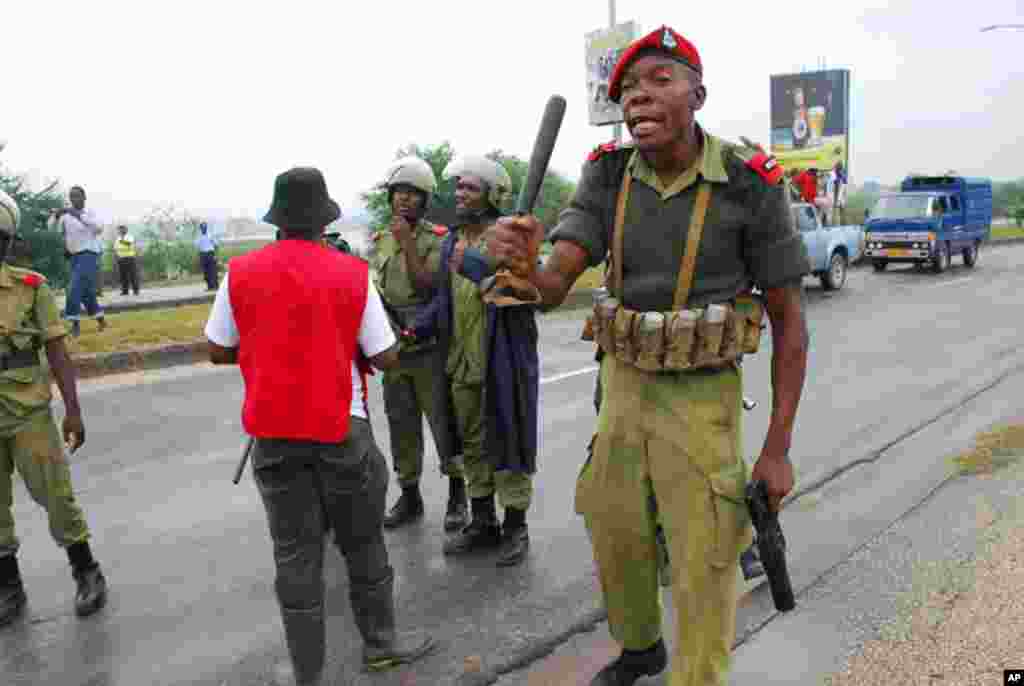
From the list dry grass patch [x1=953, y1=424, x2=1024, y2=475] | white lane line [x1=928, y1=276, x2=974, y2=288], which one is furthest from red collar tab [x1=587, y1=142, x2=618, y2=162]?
white lane line [x1=928, y1=276, x2=974, y2=288]

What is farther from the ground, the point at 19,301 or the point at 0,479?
the point at 19,301

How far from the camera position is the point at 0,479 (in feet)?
11.5

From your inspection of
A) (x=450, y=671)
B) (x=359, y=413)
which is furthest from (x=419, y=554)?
(x=359, y=413)

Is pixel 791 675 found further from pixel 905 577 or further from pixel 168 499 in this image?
pixel 168 499

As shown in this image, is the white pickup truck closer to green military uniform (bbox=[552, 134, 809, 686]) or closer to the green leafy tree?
the green leafy tree

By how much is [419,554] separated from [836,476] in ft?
8.23

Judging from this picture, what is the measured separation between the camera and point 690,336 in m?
2.30

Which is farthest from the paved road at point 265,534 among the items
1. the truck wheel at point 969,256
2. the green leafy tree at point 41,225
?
the truck wheel at point 969,256

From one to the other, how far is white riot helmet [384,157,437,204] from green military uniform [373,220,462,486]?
0.19m

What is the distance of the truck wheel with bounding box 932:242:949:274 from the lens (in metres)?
18.5

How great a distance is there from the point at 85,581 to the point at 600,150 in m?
2.83

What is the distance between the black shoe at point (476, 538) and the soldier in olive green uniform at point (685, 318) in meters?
1.72

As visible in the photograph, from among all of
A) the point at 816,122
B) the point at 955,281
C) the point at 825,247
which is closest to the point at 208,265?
the point at 825,247

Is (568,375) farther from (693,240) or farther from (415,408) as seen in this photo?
(693,240)
